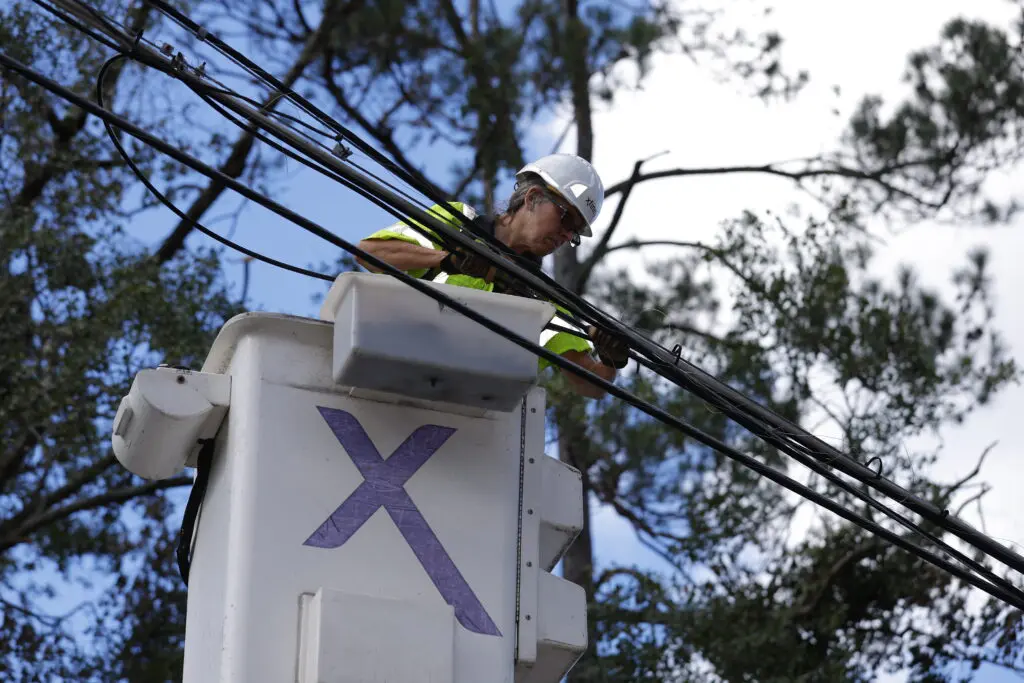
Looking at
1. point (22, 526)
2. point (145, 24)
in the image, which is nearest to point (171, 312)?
point (22, 526)

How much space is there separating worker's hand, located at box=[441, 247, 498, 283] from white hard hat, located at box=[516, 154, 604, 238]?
2.31ft

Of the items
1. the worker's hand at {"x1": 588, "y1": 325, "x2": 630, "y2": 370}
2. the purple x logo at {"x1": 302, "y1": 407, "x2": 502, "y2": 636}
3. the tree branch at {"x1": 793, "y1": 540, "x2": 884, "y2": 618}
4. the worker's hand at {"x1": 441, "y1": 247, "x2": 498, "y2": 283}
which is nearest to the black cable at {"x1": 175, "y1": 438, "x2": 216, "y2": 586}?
the purple x logo at {"x1": 302, "y1": 407, "x2": 502, "y2": 636}

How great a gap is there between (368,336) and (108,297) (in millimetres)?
6213

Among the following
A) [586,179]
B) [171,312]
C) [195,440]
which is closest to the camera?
[195,440]

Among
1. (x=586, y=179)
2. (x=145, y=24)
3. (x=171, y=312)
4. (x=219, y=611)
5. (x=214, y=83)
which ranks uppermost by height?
(x=145, y=24)

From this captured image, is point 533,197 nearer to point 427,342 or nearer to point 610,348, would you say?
point 610,348

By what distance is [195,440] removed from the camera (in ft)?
12.8

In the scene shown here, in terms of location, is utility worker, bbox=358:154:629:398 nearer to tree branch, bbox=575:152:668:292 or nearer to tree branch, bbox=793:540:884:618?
tree branch, bbox=793:540:884:618

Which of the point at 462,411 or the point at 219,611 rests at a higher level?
the point at 462,411

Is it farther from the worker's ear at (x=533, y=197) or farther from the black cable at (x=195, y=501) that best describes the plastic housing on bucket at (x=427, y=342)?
the worker's ear at (x=533, y=197)

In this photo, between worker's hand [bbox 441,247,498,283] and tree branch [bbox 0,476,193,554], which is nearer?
worker's hand [bbox 441,247,498,283]

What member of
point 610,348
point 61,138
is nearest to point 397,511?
point 610,348

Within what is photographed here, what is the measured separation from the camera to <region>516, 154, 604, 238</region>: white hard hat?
16.0ft

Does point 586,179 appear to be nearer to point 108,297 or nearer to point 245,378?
point 245,378
